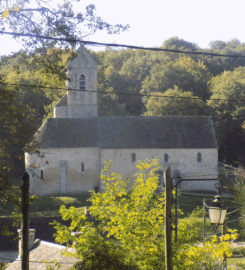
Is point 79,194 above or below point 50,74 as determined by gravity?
below

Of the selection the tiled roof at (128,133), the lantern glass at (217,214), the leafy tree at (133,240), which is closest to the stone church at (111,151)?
the tiled roof at (128,133)

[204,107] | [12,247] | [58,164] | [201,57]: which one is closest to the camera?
[12,247]

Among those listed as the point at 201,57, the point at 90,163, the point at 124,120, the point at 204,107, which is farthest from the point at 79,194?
the point at 201,57

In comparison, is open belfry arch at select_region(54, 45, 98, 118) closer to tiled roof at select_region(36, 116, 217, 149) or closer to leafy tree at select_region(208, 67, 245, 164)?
tiled roof at select_region(36, 116, 217, 149)

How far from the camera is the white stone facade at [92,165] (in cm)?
3497

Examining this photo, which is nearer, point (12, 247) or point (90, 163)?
point (12, 247)

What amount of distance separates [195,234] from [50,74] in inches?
229

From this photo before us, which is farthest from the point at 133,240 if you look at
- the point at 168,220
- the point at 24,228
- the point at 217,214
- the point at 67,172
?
the point at 67,172

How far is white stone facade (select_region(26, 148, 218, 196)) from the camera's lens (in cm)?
3497

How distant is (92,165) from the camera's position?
35.3 metres

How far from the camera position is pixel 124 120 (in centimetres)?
3716

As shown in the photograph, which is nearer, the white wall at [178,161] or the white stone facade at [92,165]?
the white stone facade at [92,165]

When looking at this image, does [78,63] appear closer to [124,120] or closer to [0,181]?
[124,120]

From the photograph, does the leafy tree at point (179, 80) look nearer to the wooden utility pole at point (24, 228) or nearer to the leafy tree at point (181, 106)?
the leafy tree at point (181, 106)
